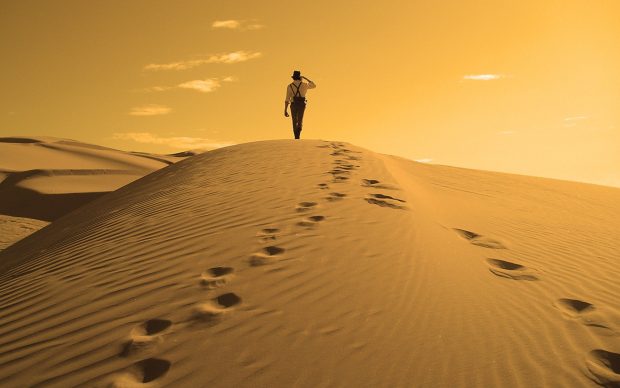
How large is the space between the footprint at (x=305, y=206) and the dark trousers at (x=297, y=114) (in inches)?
233

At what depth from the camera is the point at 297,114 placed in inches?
444

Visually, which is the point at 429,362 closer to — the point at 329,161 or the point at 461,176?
the point at 329,161

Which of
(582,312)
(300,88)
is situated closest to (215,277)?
(582,312)

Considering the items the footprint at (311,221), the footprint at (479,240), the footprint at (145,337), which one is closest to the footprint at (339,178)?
the footprint at (311,221)

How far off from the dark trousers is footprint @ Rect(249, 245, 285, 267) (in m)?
7.42

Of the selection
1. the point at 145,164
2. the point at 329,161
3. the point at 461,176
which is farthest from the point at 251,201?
the point at 145,164

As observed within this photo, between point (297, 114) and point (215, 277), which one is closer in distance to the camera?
point (215, 277)

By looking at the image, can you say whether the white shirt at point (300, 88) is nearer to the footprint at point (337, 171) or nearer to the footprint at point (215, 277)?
the footprint at point (337, 171)

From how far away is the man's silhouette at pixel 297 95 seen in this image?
1081 centimetres

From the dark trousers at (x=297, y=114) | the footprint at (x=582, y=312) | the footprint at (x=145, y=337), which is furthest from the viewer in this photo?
the dark trousers at (x=297, y=114)

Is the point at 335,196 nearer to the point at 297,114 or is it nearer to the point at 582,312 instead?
the point at 582,312

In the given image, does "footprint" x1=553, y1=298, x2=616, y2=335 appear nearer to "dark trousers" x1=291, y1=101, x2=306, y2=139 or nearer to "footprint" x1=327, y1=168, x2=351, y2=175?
"footprint" x1=327, y1=168, x2=351, y2=175

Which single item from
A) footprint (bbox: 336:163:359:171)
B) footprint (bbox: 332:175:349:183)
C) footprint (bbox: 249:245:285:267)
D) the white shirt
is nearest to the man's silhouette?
the white shirt

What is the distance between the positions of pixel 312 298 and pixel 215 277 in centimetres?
85
